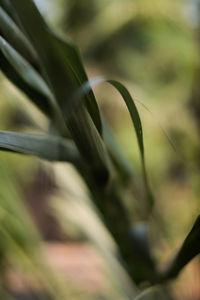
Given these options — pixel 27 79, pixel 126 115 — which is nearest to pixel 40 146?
pixel 27 79

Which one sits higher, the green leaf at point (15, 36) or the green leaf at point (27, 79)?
the green leaf at point (15, 36)

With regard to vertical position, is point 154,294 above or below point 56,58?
below

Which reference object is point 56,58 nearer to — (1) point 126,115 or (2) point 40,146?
(2) point 40,146

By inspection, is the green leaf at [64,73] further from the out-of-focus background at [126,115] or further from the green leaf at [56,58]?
the out-of-focus background at [126,115]

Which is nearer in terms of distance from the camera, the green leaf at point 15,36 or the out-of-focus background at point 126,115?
the green leaf at point 15,36

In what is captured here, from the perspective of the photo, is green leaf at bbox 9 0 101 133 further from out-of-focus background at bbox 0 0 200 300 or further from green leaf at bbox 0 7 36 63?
out-of-focus background at bbox 0 0 200 300

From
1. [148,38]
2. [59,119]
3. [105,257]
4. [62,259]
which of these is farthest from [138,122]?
[148,38]

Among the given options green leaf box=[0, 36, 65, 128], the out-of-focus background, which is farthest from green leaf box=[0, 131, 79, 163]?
the out-of-focus background

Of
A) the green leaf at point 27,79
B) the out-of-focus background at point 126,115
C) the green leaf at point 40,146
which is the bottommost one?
the out-of-focus background at point 126,115

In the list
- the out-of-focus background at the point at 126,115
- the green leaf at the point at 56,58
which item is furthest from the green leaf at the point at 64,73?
the out-of-focus background at the point at 126,115
